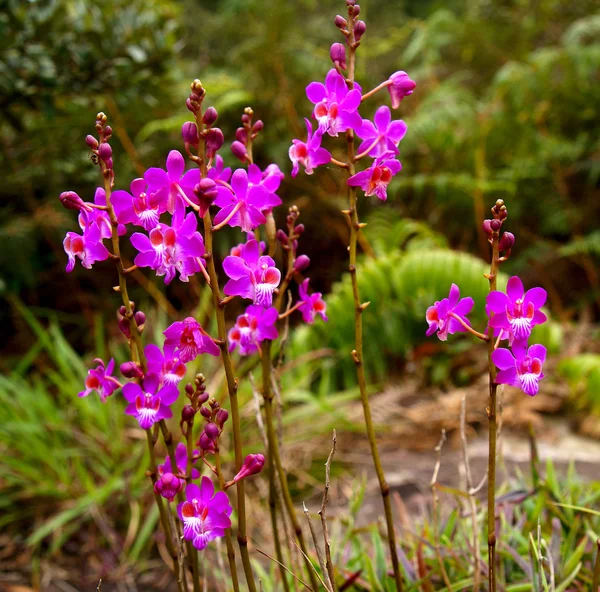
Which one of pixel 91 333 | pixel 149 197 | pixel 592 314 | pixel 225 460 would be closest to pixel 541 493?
pixel 149 197

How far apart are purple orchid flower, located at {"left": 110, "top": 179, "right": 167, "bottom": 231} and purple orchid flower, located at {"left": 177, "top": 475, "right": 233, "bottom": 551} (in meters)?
0.32

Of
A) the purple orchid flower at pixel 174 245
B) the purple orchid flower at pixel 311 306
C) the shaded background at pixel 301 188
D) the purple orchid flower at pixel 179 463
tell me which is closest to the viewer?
the purple orchid flower at pixel 174 245

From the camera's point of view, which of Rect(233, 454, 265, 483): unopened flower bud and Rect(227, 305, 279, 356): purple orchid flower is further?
Rect(227, 305, 279, 356): purple orchid flower

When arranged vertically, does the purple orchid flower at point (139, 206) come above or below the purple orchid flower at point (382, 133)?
below

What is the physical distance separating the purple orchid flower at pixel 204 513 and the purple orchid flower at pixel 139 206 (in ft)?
1.05

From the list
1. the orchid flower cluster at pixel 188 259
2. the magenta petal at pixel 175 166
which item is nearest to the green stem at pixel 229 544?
the orchid flower cluster at pixel 188 259

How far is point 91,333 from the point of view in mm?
3332

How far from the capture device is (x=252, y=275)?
709 millimetres

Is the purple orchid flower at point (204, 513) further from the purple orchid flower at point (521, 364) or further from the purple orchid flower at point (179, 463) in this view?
the purple orchid flower at point (521, 364)

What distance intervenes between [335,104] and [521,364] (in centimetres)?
39

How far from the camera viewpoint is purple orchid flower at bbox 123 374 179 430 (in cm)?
73

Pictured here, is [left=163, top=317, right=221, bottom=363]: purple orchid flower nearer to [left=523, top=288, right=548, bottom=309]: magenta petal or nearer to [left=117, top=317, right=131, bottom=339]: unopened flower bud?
[left=117, top=317, right=131, bottom=339]: unopened flower bud

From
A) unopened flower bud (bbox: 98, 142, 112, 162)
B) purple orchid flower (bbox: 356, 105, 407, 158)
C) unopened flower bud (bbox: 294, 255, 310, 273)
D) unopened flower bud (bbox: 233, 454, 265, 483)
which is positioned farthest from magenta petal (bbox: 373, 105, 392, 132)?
unopened flower bud (bbox: 233, 454, 265, 483)

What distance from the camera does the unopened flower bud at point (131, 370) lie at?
2.33 ft
